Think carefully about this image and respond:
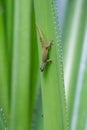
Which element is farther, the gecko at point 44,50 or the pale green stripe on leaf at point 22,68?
the pale green stripe on leaf at point 22,68

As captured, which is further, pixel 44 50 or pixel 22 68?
pixel 22 68

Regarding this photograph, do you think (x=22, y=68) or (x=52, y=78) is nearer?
(x=52, y=78)

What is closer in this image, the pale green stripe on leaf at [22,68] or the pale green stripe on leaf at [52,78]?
the pale green stripe on leaf at [52,78]

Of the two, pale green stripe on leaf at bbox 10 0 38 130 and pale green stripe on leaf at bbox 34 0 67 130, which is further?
pale green stripe on leaf at bbox 10 0 38 130

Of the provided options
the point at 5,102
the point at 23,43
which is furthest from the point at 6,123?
the point at 23,43

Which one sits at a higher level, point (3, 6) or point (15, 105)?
point (3, 6)

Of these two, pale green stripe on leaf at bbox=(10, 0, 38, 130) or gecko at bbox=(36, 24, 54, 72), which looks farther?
pale green stripe on leaf at bbox=(10, 0, 38, 130)

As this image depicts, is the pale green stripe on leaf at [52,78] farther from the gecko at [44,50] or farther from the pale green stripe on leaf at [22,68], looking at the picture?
the pale green stripe on leaf at [22,68]

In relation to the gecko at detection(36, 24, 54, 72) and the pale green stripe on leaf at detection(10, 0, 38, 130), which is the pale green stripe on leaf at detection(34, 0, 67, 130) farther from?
the pale green stripe on leaf at detection(10, 0, 38, 130)

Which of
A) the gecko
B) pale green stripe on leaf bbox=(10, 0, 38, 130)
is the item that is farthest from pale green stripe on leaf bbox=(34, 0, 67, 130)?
pale green stripe on leaf bbox=(10, 0, 38, 130)

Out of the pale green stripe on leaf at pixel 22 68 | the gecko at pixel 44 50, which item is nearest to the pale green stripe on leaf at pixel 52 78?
the gecko at pixel 44 50

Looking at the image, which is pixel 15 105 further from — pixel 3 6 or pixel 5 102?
pixel 3 6
